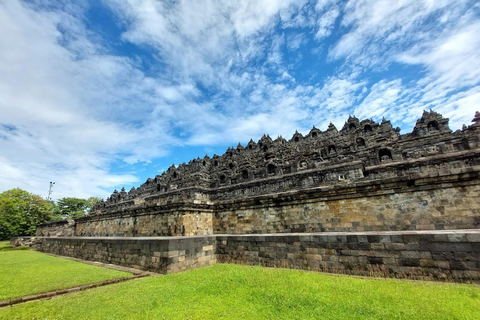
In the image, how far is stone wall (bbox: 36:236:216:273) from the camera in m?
6.91

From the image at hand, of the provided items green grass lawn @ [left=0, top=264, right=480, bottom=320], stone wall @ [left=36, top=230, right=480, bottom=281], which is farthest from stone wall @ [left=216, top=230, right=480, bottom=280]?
green grass lawn @ [left=0, top=264, right=480, bottom=320]

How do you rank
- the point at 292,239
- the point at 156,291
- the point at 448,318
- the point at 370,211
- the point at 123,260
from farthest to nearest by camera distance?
the point at 123,260 < the point at 370,211 < the point at 292,239 < the point at 156,291 < the point at 448,318

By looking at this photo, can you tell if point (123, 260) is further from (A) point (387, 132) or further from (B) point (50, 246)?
(A) point (387, 132)

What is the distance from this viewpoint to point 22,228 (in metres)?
29.6

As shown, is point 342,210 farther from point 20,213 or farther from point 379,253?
point 20,213

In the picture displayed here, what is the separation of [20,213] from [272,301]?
41404mm

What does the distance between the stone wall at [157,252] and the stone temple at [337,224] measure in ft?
0.12

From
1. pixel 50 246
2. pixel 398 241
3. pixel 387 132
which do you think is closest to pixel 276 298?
pixel 398 241

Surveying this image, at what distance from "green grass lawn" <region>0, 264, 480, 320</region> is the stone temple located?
75 cm

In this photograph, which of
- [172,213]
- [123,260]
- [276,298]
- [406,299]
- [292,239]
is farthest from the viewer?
[172,213]

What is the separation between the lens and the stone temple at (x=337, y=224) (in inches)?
203

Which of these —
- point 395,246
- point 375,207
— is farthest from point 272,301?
point 375,207

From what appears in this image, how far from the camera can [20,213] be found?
29219mm

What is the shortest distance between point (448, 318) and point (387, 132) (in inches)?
872
